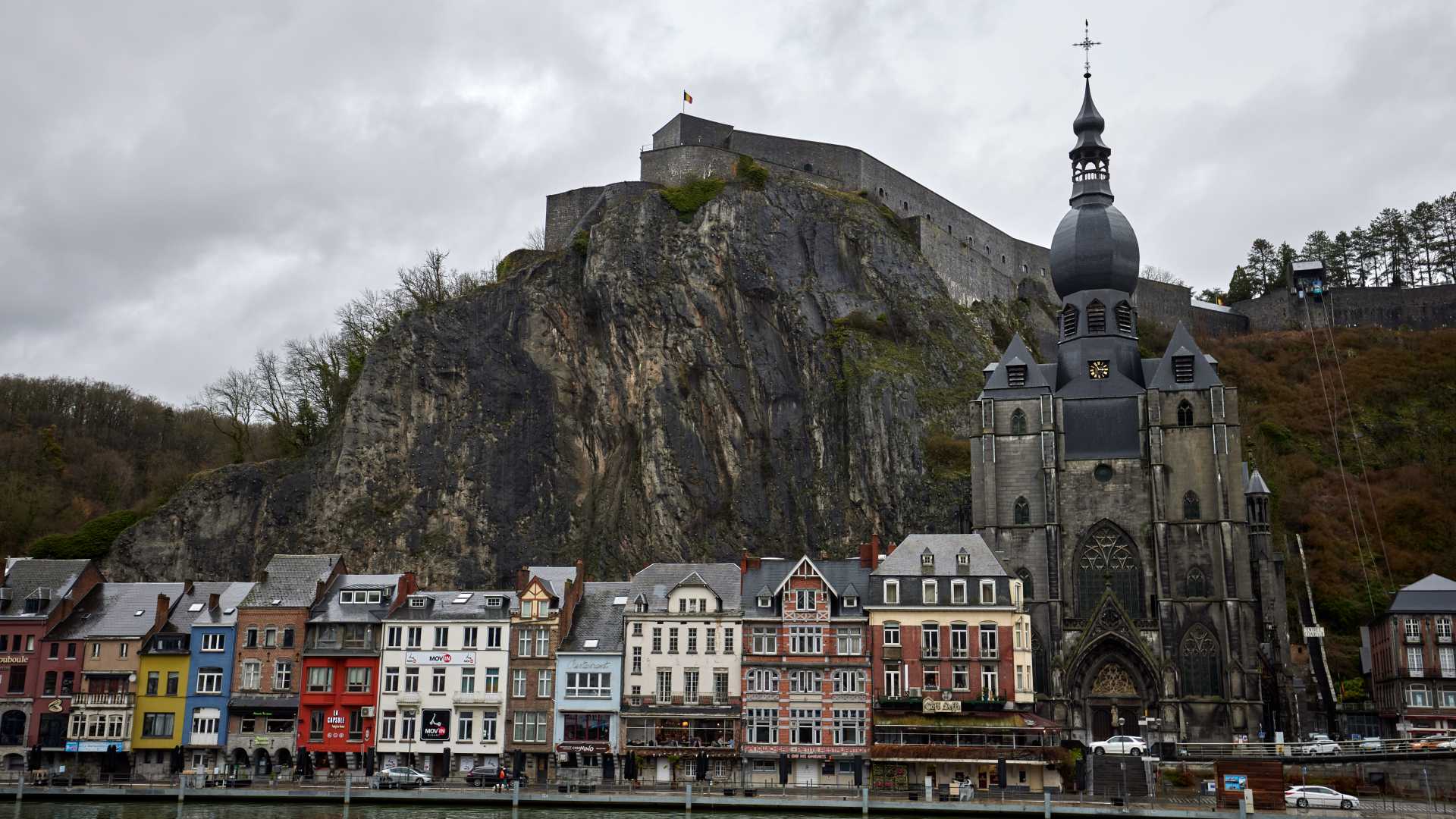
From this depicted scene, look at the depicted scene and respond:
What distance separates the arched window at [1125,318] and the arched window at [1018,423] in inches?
297

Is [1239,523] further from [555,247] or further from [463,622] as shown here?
[555,247]

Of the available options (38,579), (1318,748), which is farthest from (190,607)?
(1318,748)

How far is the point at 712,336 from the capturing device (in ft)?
245

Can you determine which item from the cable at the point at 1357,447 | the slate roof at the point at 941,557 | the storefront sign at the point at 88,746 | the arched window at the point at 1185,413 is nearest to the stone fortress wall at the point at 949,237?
the cable at the point at 1357,447

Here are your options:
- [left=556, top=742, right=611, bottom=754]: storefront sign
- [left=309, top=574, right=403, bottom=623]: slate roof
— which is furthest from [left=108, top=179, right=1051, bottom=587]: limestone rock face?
[left=556, top=742, right=611, bottom=754]: storefront sign

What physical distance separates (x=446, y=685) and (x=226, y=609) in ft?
34.0

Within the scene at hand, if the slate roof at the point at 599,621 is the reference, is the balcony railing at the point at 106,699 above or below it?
below

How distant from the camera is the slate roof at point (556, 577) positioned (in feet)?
176

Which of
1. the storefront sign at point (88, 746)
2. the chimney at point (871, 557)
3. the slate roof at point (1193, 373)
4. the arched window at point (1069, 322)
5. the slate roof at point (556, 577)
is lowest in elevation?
the storefront sign at point (88, 746)

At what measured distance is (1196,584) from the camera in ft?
193

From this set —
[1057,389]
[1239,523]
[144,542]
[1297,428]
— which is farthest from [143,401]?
[1297,428]

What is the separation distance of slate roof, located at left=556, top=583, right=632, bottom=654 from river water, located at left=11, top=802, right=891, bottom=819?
9184 mm

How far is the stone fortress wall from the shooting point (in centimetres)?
8300

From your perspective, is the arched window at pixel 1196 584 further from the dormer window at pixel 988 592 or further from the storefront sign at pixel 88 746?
the storefront sign at pixel 88 746
